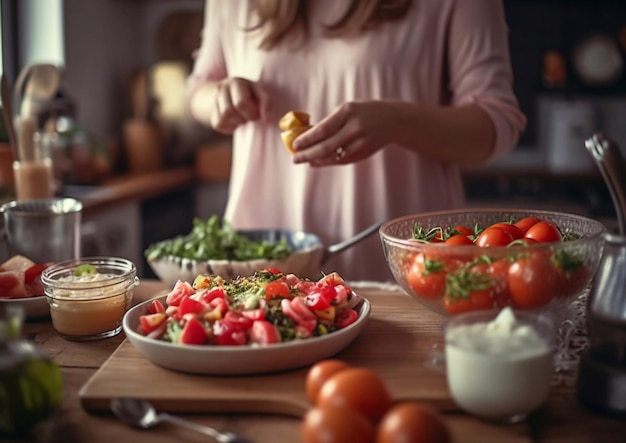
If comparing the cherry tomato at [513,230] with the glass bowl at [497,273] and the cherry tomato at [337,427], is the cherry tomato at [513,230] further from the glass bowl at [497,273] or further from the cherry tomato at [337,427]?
the cherry tomato at [337,427]

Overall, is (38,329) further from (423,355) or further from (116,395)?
(423,355)

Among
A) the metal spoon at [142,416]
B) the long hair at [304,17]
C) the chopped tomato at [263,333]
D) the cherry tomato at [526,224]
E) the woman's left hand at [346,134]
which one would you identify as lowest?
the metal spoon at [142,416]

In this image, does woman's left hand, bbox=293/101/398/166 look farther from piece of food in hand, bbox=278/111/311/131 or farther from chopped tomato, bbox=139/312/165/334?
chopped tomato, bbox=139/312/165/334

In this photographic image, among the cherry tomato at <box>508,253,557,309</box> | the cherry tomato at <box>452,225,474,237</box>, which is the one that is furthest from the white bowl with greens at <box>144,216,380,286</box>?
the cherry tomato at <box>508,253,557,309</box>

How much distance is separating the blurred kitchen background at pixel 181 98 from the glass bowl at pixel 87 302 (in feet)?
5.58

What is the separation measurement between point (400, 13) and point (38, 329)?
36.2 inches

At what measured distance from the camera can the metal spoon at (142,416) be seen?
818 millimetres

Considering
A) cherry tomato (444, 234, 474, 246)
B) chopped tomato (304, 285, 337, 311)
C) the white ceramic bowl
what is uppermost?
cherry tomato (444, 234, 474, 246)

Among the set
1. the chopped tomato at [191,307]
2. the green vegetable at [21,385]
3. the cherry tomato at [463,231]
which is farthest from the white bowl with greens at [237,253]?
the green vegetable at [21,385]

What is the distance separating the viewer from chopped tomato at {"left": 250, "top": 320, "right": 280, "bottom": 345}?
937 mm

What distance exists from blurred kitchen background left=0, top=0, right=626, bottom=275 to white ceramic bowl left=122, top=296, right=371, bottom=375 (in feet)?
6.34

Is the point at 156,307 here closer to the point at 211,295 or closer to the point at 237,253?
the point at 211,295

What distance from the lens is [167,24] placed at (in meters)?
3.52

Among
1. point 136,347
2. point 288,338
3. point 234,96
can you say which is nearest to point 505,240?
point 288,338
